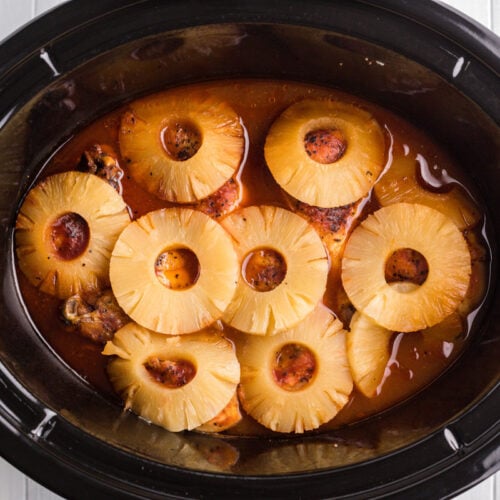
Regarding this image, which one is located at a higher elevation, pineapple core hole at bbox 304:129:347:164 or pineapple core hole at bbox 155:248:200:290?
pineapple core hole at bbox 304:129:347:164

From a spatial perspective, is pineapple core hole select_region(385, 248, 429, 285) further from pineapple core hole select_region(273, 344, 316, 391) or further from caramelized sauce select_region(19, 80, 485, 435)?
pineapple core hole select_region(273, 344, 316, 391)

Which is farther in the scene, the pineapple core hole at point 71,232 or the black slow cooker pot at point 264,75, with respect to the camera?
the pineapple core hole at point 71,232

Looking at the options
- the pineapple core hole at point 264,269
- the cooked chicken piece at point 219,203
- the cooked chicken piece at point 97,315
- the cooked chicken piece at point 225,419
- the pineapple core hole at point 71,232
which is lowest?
the cooked chicken piece at point 225,419

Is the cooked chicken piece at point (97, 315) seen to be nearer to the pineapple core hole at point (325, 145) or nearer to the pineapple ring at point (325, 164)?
the pineapple ring at point (325, 164)

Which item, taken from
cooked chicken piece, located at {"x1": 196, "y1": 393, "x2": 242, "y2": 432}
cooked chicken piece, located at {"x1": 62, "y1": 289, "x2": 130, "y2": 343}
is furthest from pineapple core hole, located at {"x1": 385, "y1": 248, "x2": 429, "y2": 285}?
cooked chicken piece, located at {"x1": 62, "y1": 289, "x2": 130, "y2": 343}

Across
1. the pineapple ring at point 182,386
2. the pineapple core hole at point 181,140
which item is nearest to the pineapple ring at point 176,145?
the pineapple core hole at point 181,140

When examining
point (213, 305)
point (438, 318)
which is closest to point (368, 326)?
point (438, 318)

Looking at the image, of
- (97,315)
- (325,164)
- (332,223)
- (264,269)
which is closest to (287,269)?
(264,269)
